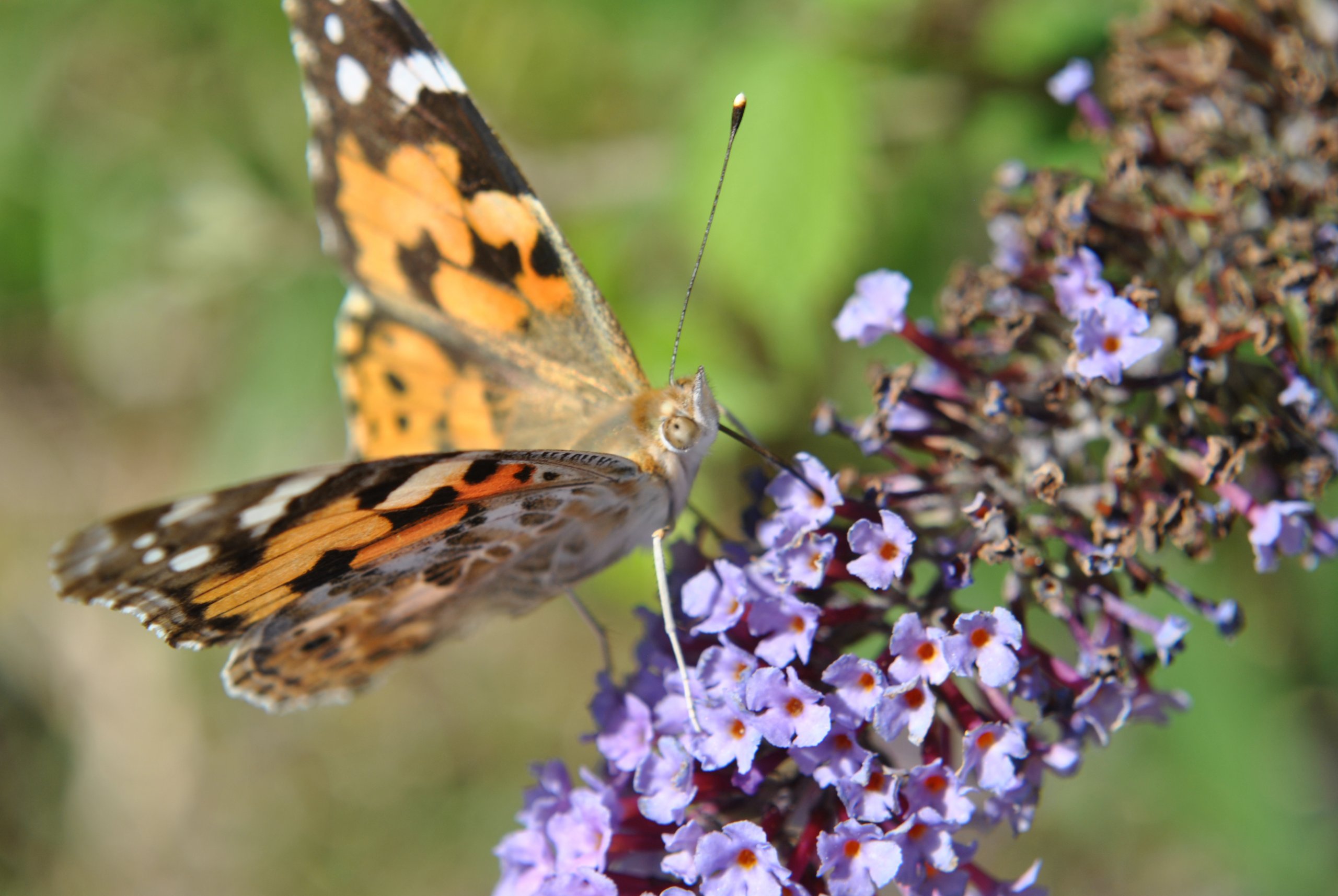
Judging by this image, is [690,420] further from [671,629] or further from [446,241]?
[446,241]

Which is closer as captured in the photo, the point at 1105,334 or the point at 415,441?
the point at 1105,334

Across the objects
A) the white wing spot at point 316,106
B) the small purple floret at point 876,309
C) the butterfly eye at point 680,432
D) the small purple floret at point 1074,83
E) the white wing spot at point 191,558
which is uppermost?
the white wing spot at point 316,106

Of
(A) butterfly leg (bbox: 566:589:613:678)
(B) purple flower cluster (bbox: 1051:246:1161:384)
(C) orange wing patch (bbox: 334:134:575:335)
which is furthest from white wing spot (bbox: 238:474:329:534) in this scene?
(B) purple flower cluster (bbox: 1051:246:1161:384)

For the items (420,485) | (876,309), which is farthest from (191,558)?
(876,309)

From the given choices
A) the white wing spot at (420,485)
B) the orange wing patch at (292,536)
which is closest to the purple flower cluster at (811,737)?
the orange wing patch at (292,536)

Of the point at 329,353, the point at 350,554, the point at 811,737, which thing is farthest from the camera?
the point at 329,353

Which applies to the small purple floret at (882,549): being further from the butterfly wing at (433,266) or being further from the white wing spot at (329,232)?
the white wing spot at (329,232)

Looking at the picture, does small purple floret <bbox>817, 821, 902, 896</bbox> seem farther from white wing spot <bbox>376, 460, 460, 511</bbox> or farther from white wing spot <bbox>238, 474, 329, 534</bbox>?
white wing spot <bbox>238, 474, 329, 534</bbox>

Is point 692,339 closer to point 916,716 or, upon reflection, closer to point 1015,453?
point 1015,453
